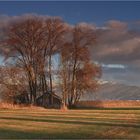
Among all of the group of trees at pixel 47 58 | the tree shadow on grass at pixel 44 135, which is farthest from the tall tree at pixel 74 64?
the tree shadow on grass at pixel 44 135

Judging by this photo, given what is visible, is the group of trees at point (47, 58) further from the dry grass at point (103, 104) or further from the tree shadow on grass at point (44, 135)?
the tree shadow on grass at point (44, 135)

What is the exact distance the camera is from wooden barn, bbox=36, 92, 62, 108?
90.2 metres

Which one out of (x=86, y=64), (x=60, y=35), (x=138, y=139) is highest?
(x=60, y=35)

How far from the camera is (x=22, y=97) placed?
89000 millimetres

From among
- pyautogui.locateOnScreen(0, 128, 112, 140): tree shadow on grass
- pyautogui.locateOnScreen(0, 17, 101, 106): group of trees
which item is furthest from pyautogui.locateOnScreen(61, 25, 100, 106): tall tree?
pyautogui.locateOnScreen(0, 128, 112, 140): tree shadow on grass

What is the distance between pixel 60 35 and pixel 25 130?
63.4 m

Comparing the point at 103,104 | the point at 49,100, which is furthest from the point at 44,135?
the point at 103,104

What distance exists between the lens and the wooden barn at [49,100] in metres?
90.2

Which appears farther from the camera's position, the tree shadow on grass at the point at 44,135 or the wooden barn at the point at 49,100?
the wooden barn at the point at 49,100

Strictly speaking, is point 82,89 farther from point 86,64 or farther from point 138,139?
point 138,139

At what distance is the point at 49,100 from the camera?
90125mm

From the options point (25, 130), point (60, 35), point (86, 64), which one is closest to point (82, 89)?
point (86, 64)

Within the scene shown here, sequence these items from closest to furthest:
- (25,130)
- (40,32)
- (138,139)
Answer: (138,139) → (25,130) → (40,32)

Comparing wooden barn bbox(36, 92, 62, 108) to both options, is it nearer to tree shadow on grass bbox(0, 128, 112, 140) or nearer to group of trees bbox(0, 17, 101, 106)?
group of trees bbox(0, 17, 101, 106)
